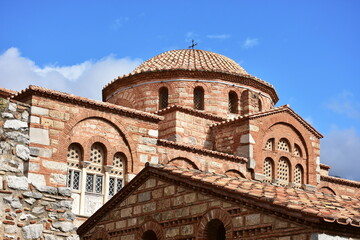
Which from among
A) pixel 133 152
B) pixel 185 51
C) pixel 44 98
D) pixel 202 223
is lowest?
pixel 202 223

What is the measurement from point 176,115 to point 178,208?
32.9 ft

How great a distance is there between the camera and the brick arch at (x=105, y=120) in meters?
14.7

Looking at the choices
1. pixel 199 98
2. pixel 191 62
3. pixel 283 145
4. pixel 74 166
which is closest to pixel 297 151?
pixel 283 145

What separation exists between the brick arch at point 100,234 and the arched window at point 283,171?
391 inches

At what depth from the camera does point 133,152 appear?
1622cm

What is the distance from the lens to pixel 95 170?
50.9 feet

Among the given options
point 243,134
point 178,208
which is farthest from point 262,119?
point 178,208

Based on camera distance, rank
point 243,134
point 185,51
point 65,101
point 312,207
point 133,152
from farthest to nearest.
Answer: point 185,51
point 243,134
point 133,152
point 65,101
point 312,207

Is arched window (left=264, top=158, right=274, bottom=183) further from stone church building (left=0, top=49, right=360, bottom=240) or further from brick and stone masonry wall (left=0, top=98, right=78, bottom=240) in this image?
brick and stone masonry wall (left=0, top=98, right=78, bottom=240)

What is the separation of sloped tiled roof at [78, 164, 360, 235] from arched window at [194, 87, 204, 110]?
11251mm

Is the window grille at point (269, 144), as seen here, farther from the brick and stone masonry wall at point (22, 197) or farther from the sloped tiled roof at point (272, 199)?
the sloped tiled roof at point (272, 199)

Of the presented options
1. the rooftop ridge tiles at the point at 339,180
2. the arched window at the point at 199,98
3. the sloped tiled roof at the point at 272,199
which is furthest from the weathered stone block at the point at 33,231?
the rooftop ridge tiles at the point at 339,180

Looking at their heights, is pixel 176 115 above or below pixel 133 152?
above

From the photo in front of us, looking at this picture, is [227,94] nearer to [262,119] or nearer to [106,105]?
[262,119]
